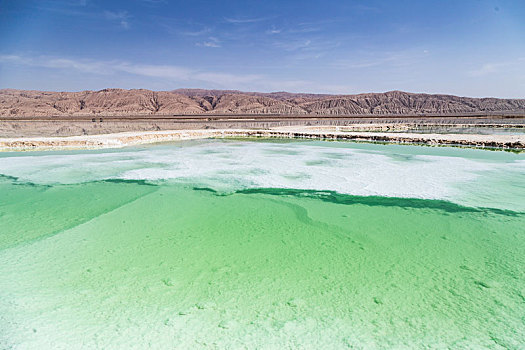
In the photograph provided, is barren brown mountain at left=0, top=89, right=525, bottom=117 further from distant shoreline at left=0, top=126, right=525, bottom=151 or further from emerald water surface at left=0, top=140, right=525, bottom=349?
emerald water surface at left=0, top=140, right=525, bottom=349

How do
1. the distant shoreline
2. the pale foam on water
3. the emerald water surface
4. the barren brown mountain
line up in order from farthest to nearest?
the barren brown mountain
the distant shoreline
the pale foam on water
the emerald water surface

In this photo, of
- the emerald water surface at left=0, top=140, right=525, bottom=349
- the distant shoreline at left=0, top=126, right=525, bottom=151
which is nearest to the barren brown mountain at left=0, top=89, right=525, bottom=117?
the distant shoreline at left=0, top=126, right=525, bottom=151

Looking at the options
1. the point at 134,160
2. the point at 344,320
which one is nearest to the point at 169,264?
the point at 344,320

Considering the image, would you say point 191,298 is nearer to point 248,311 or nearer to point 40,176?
point 248,311

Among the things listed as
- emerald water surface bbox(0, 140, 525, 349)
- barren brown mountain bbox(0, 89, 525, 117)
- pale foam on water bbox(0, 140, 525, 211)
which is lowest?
emerald water surface bbox(0, 140, 525, 349)

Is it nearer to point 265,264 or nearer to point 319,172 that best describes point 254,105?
point 319,172

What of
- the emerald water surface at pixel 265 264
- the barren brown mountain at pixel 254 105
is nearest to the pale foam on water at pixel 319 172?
the emerald water surface at pixel 265 264
